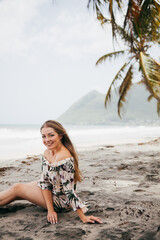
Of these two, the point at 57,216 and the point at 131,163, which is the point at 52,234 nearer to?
the point at 57,216

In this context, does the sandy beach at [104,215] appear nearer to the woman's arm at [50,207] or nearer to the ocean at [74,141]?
the woman's arm at [50,207]

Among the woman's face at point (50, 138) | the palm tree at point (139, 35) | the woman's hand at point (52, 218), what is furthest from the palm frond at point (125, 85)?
the woman's hand at point (52, 218)

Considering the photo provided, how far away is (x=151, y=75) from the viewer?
24.3 feet

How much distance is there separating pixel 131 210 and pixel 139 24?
12.2ft

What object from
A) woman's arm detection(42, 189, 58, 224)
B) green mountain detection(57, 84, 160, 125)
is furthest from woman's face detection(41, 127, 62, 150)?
green mountain detection(57, 84, 160, 125)

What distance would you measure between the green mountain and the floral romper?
63.0 meters

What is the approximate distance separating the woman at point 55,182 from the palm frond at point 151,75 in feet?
18.0

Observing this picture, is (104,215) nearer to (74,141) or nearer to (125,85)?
(125,85)

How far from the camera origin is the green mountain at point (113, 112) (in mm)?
79312

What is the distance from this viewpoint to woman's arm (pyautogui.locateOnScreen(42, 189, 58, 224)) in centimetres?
232

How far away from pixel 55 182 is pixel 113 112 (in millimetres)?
90062

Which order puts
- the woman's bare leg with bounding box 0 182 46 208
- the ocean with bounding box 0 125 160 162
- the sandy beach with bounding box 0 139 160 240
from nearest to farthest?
1. the sandy beach with bounding box 0 139 160 240
2. the woman's bare leg with bounding box 0 182 46 208
3. the ocean with bounding box 0 125 160 162

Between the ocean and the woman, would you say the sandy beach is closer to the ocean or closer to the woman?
the woman

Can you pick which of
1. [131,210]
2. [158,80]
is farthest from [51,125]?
[158,80]
